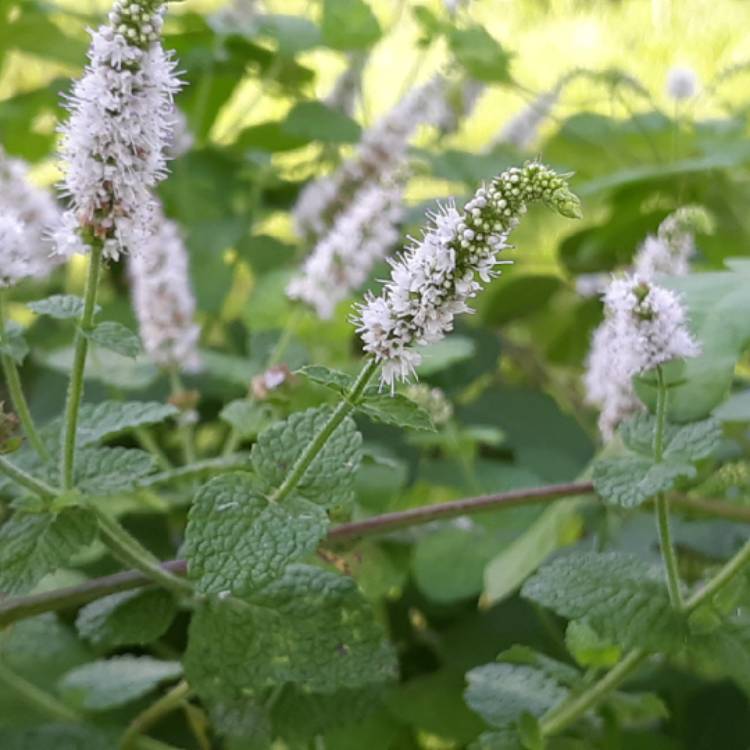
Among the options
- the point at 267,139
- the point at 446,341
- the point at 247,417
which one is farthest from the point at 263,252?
the point at 247,417

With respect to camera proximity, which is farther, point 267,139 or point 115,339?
point 267,139

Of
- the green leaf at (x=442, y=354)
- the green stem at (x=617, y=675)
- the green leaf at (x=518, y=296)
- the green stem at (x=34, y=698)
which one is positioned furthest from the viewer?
the green leaf at (x=518, y=296)

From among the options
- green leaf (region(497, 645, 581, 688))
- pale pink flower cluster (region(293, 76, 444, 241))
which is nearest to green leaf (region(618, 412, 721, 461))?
green leaf (region(497, 645, 581, 688))

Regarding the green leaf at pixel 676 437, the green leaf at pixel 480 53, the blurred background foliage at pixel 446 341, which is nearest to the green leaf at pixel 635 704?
the blurred background foliage at pixel 446 341

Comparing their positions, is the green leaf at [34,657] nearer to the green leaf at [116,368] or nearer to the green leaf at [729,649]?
the green leaf at [116,368]

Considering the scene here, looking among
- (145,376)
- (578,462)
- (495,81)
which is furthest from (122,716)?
(495,81)

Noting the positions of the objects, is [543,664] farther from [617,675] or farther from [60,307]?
[60,307]
